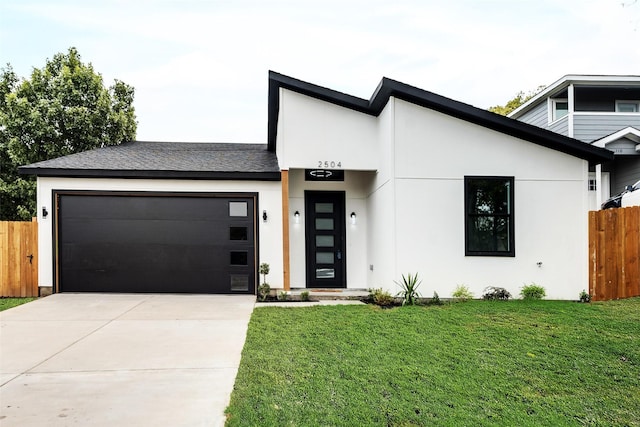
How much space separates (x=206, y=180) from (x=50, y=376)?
17.6 ft

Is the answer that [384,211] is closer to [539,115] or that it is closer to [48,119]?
[539,115]

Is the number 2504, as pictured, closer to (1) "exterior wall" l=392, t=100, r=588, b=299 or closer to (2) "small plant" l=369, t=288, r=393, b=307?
(1) "exterior wall" l=392, t=100, r=588, b=299

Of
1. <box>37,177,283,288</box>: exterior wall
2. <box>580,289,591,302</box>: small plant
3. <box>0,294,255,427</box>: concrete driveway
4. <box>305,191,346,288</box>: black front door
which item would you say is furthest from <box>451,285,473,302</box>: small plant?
<box>0,294,255,427</box>: concrete driveway

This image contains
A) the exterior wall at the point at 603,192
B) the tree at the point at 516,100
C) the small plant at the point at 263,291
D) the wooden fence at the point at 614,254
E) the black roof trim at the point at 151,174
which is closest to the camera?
the wooden fence at the point at 614,254

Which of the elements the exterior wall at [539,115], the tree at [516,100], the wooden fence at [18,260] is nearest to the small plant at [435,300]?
the wooden fence at [18,260]

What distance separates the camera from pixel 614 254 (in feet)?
25.0

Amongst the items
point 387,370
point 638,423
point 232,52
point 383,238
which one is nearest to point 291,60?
point 232,52

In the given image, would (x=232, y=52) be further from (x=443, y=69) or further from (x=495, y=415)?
(x=495, y=415)

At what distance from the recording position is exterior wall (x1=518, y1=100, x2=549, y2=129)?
15.1m

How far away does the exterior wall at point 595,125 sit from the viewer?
525 inches

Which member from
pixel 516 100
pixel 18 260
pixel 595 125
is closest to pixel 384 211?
pixel 18 260

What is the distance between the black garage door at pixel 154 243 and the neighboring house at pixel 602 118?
38.0 feet

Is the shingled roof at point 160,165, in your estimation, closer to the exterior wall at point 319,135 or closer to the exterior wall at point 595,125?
the exterior wall at point 319,135

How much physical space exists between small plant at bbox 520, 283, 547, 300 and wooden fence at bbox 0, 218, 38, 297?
9.94 metres
